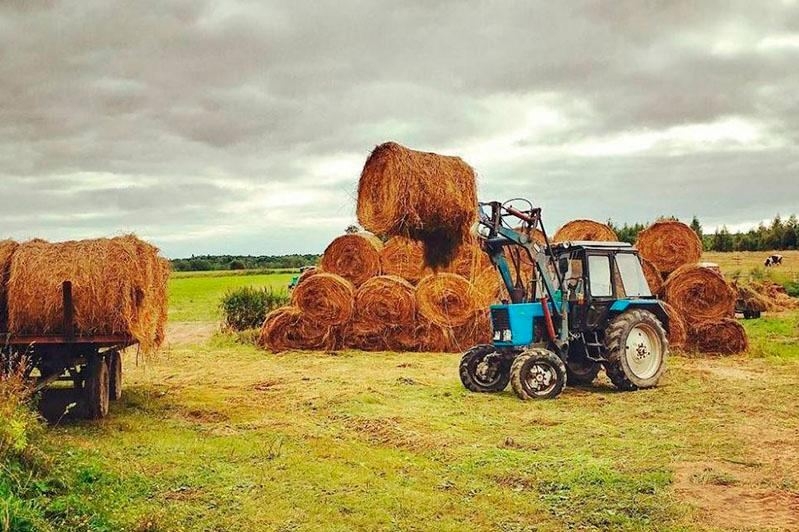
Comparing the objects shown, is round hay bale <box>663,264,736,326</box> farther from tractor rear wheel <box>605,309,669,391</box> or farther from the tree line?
the tree line

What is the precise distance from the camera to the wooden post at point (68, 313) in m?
8.35

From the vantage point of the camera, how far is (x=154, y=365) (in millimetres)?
14391

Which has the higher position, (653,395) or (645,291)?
(645,291)

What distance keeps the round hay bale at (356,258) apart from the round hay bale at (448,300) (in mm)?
1377

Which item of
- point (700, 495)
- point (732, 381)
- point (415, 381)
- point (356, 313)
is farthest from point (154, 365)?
point (700, 495)

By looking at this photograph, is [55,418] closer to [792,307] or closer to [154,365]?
[154,365]

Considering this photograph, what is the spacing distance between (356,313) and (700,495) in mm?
10648

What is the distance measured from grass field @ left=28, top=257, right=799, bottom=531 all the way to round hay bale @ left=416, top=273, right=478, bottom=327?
3555 millimetres

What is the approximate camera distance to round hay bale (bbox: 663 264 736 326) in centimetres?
1516

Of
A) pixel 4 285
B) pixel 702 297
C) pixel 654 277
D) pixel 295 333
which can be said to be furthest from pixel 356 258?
pixel 4 285

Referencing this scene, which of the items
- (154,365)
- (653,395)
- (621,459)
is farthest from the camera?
(154,365)

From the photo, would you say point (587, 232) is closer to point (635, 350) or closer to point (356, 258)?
point (356, 258)

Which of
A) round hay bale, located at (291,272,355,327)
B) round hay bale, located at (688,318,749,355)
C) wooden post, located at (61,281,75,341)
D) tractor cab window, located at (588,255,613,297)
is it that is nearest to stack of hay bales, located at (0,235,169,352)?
wooden post, located at (61,281,75,341)

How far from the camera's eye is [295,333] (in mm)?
16500
